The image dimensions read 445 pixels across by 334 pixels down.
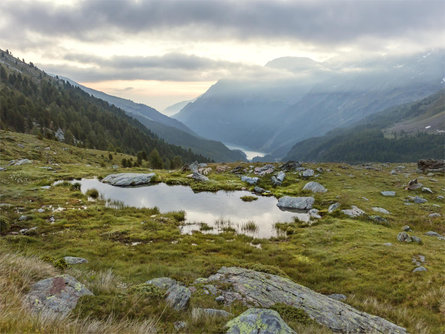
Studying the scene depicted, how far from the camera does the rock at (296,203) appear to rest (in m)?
32.0

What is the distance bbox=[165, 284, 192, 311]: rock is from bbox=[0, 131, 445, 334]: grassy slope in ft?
1.49

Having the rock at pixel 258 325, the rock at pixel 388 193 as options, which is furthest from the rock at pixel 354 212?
the rock at pixel 258 325

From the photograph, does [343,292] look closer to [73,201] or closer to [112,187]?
[73,201]

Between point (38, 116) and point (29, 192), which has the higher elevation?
point (38, 116)

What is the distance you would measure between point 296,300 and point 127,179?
123 feet

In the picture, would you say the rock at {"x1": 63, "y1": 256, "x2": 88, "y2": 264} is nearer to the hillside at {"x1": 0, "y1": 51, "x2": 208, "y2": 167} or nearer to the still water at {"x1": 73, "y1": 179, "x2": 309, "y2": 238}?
the still water at {"x1": 73, "y1": 179, "x2": 309, "y2": 238}

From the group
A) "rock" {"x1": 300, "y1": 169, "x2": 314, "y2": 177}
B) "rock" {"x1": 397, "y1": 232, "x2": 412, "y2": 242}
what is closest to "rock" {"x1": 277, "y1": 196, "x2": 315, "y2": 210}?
"rock" {"x1": 397, "y1": 232, "x2": 412, "y2": 242}

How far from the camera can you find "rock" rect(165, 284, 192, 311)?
8.22 meters

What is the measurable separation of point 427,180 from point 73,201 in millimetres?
56410

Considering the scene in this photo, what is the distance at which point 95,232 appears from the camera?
20297 mm

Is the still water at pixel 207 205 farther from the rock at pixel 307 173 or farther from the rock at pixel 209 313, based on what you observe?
the rock at pixel 209 313

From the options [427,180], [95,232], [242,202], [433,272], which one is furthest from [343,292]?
[427,180]

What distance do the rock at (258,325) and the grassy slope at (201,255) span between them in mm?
540

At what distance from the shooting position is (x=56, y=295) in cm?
703
